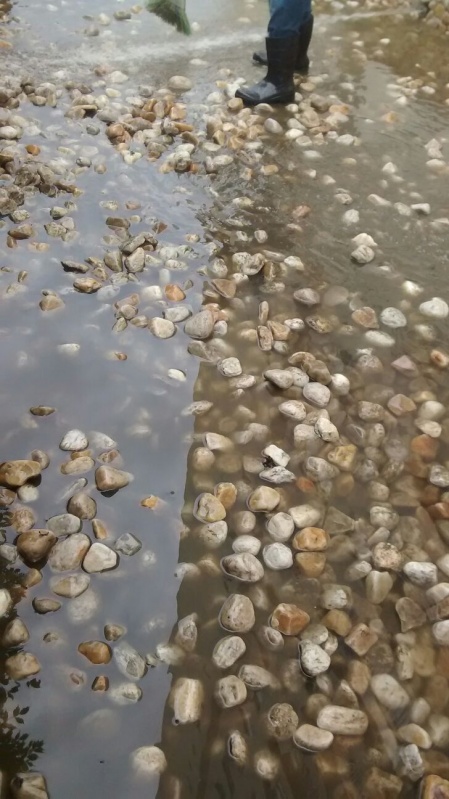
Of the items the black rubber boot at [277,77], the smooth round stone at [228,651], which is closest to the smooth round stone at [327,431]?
the smooth round stone at [228,651]

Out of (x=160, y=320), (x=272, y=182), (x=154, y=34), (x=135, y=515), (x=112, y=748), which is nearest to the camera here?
(x=112, y=748)

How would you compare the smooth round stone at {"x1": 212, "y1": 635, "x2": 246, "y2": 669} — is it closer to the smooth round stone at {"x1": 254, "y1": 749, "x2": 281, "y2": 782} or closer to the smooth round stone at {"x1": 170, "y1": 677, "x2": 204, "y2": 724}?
the smooth round stone at {"x1": 170, "y1": 677, "x2": 204, "y2": 724}

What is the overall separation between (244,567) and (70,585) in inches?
A: 16.0

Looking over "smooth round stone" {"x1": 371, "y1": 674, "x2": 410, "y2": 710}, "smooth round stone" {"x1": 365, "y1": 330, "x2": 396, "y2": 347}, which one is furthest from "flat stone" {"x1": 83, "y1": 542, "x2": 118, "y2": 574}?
"smooth round stone" {"x1": 365, "y1": 330, "x2": 396, "y2": 347}

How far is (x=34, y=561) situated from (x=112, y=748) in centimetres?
45

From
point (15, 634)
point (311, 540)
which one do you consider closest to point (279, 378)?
point (311, 540)

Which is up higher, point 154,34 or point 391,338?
point 154,34

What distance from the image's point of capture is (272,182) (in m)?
2.77

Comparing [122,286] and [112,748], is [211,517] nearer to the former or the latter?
[112,748]

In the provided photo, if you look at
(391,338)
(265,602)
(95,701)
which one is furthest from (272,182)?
(95,701)

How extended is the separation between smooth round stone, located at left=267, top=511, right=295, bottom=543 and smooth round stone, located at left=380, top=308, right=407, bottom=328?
920mm

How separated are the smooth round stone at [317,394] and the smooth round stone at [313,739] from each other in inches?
36.2

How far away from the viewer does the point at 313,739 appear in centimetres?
124

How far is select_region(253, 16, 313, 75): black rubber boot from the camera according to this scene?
3.52m
